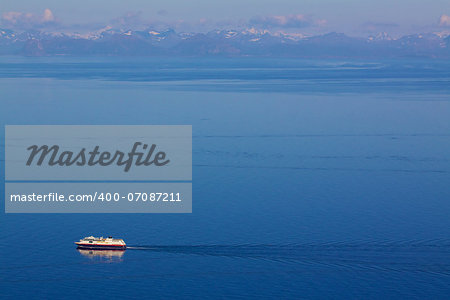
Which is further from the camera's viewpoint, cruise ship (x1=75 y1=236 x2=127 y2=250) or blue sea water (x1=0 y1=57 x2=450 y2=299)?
cruise ship (x1=75 y1=236 x2=127 y2=250)

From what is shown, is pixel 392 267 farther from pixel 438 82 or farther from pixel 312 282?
pixel 438 82

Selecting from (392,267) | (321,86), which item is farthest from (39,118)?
(321,86)

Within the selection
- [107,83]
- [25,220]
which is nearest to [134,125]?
[25,220]

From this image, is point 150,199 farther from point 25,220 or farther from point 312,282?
point 312,282

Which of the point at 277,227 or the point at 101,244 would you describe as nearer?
the point at 101,244

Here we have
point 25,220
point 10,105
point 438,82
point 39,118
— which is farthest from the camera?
point 438,82

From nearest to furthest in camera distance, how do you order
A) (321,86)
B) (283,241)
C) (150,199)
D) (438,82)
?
(283,241)
(150,199)
(321,86)
(438,82)

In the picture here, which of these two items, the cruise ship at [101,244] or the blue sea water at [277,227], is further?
the cruise ship at [101,244]

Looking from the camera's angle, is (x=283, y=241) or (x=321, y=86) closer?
(x=283, y=241)
